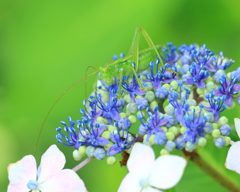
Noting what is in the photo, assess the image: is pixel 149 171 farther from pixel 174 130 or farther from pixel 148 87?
pixel 148 87

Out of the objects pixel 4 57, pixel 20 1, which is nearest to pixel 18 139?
pixel 4 57

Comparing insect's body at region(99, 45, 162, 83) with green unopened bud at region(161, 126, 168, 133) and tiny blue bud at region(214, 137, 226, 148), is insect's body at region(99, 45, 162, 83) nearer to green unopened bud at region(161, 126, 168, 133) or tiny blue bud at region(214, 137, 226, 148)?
A: green unopened bud at region(161, 126, 168, 133)

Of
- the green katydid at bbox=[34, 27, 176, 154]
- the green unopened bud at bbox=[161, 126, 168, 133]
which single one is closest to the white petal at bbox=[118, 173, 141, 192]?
the green unopened bud at bbox=[161, 126, 168, 133]

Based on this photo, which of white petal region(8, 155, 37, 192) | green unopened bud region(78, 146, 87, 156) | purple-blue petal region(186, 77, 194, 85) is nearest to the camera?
white petal region(8, 155, 37, 192)

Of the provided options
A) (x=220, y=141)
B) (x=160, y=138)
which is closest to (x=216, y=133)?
(x=220, y=141)

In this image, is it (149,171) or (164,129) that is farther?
(164,129)

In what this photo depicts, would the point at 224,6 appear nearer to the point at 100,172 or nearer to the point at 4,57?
the point at 100,172
